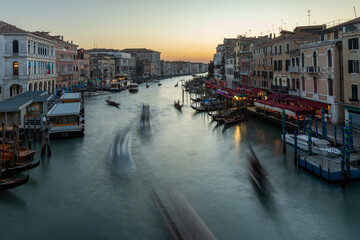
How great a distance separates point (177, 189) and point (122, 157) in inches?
233

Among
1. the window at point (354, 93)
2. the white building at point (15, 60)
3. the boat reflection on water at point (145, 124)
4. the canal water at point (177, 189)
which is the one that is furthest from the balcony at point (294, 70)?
the white building at point (15, 60)

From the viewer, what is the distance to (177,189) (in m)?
13.0

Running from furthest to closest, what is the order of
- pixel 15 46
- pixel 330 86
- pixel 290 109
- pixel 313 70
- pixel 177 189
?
pixel 15 46, pixel 313 70, pixel 290 109, pixel 330 86, pixel 177 189

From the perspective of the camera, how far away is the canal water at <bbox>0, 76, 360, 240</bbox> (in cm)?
989

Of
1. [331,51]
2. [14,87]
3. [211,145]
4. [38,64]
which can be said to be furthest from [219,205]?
[38,64]

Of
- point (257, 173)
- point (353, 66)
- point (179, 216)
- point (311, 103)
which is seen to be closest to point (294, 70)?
point (311, 103)

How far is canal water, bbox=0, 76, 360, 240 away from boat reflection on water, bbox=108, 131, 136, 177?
0.36m

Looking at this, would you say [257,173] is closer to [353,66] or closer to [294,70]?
[353,66]

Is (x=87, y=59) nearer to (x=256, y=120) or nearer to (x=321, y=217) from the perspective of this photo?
(x=256, y=120)

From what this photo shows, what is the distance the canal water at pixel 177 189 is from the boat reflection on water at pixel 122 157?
36 centimetres

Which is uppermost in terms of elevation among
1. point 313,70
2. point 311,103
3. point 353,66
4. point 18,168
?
point 313,70

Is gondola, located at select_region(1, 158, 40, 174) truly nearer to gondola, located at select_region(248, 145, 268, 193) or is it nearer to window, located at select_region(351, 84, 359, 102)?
gondola, located at select_region(248, 145, 268, 193)

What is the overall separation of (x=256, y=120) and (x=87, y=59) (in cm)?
5141

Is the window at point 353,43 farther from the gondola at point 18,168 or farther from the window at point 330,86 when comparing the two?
the gondola at point 18,168
